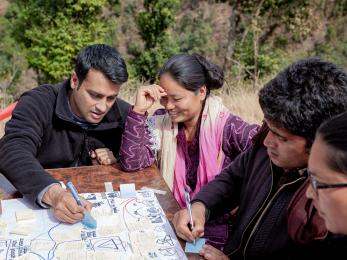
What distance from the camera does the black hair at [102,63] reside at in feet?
7.92

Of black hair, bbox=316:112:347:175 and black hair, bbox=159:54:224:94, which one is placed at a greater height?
black hair, bbox=316:112:347:175

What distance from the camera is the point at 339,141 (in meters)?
1.18

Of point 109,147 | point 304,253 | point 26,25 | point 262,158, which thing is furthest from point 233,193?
point 26,25

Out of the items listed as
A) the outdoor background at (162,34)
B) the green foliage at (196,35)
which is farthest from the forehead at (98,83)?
the green foliage at (196,35)

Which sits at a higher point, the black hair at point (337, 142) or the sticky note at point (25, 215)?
the black hair at point (337, 142)

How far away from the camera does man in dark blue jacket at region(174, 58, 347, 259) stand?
156 cm

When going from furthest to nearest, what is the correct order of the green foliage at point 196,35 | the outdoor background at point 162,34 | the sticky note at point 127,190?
the green foliage at point 196,35
the outdoor background at point 162,34
the sticky note at point 127,190

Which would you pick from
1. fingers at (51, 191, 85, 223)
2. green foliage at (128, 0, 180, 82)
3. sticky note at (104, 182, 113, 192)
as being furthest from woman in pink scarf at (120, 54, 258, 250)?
green foliage at (128, 0, 180, 82)

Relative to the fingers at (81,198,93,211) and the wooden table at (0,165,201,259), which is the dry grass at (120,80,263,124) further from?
the fingers at (81,198,93,211)

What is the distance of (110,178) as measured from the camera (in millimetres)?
2262

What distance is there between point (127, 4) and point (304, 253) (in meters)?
14.7

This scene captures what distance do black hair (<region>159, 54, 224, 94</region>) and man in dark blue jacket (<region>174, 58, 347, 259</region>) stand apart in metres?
0.68

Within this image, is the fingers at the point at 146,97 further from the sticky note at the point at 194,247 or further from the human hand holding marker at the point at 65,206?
the sticky note at the point at 194,247

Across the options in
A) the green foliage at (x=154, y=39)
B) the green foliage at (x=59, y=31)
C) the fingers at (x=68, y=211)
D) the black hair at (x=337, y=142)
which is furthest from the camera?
the green foliage at (x=154, y=39)
